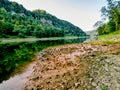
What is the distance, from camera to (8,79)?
1831 centimetres

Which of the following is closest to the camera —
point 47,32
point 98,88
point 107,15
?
point 98,88

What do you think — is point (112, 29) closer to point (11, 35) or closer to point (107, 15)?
point (107, 15)

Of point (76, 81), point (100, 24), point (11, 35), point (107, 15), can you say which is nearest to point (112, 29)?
point (107, 15)

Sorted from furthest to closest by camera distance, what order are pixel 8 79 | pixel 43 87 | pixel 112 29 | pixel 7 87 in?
pixel 112 29 → pixel 8 79 → pixel 7 87 → pixel 43 87

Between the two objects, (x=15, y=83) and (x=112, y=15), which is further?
(x=112, y=15)

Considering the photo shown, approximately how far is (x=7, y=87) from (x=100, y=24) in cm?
9089

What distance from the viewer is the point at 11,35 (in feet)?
367

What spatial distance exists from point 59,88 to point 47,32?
13215 cm

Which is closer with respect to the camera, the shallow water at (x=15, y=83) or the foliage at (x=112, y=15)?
the shallow water at (x=15, y=83)

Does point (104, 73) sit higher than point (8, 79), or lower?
higher

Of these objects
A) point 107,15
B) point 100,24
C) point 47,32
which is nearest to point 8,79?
point 107,15

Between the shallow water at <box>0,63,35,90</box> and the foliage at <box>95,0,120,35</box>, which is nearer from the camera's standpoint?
the shallow water at <box>0,63,35,90</box>

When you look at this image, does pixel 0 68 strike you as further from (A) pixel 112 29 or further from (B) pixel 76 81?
(A) pixel 112 29

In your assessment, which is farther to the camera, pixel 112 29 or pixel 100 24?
pixel 100 24
